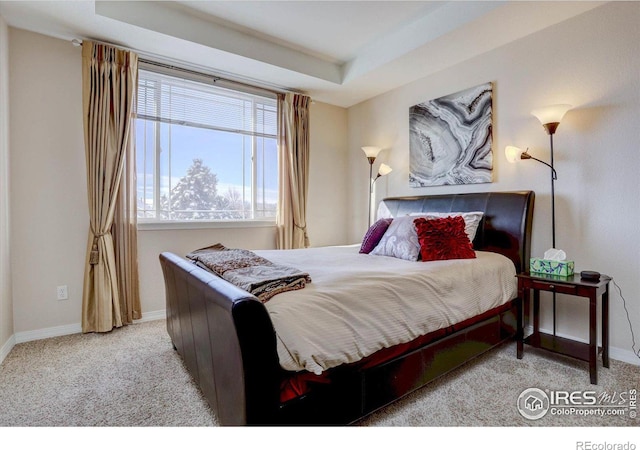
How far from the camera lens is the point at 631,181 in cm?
222

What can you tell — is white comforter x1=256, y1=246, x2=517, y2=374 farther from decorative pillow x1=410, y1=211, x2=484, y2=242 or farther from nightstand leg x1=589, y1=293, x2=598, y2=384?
nightstand leg x1=589, y1=293, x2=598, y2=384

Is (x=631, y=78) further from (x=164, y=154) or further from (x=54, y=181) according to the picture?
(x=54, y=181)

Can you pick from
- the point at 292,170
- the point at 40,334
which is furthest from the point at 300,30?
the point at 40,334

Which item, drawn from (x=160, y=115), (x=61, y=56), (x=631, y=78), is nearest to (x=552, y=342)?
(x=631, y=78)

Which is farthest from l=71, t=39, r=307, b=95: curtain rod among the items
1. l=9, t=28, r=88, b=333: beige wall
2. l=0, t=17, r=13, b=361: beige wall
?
l=0, t=17, r=13, b=361: beige wall

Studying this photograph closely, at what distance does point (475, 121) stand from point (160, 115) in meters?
3.09

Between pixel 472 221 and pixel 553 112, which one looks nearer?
pixel 553 112

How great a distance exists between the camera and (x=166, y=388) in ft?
6.38

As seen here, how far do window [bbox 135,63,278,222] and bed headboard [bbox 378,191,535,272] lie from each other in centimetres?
210

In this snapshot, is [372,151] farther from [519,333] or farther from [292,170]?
[519,333]

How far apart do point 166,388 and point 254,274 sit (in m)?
1.00

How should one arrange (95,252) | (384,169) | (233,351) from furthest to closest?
(384,169) → (95,252) → (233,351)

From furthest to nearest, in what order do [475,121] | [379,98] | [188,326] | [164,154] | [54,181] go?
[379,98]
[164,154]
[475,121]
[54,181]
[188,326]

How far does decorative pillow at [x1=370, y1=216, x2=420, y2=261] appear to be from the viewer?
2430mm
